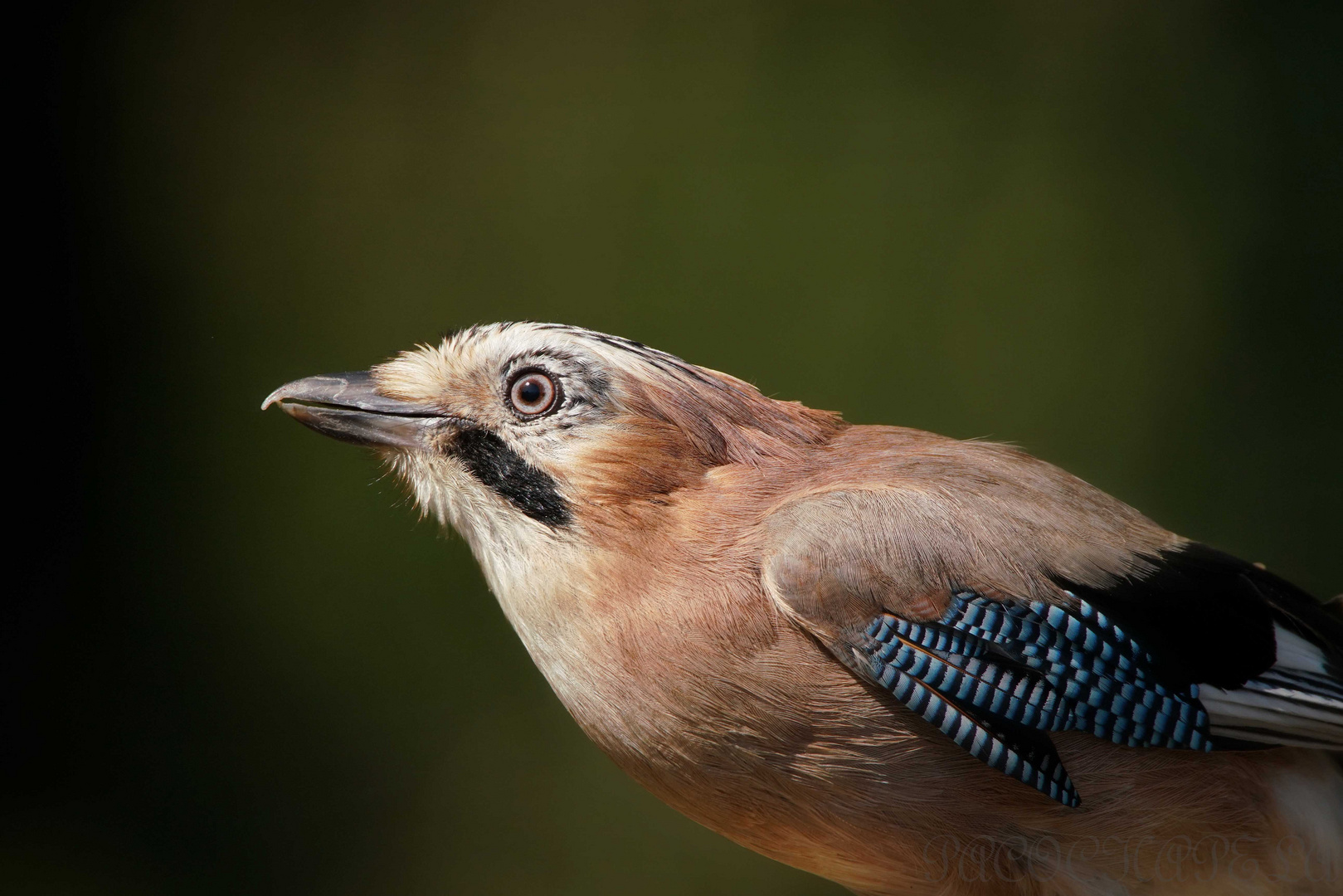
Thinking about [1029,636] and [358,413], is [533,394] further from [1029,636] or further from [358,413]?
[1029,636]

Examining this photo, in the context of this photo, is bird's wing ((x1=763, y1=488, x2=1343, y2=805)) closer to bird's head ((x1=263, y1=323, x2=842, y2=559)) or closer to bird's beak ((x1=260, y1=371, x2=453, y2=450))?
bird's head ((x1=263, y1=323, x2=842, y2=559))

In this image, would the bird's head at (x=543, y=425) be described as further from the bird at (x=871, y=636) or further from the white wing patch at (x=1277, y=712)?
the white wing patch at (x=1277, y=712)

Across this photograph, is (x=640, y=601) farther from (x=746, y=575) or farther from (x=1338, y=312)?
(x=1338, y=312)

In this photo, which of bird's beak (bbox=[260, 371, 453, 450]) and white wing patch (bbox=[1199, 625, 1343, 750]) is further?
bird's beak (bbox=[260, 371, 453, 450])

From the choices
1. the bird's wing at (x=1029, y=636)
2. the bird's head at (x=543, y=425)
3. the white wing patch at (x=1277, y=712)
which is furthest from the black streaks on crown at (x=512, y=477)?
the white wing patch at (x=1277, y=712)

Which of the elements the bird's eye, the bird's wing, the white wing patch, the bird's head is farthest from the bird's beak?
the white wing patch

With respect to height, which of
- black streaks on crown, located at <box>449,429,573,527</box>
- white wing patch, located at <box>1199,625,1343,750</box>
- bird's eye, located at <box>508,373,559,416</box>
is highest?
bird's eye, located at <box>508,373,559,416</box>

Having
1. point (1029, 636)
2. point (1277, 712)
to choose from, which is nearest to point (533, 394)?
point (1029, 636)
